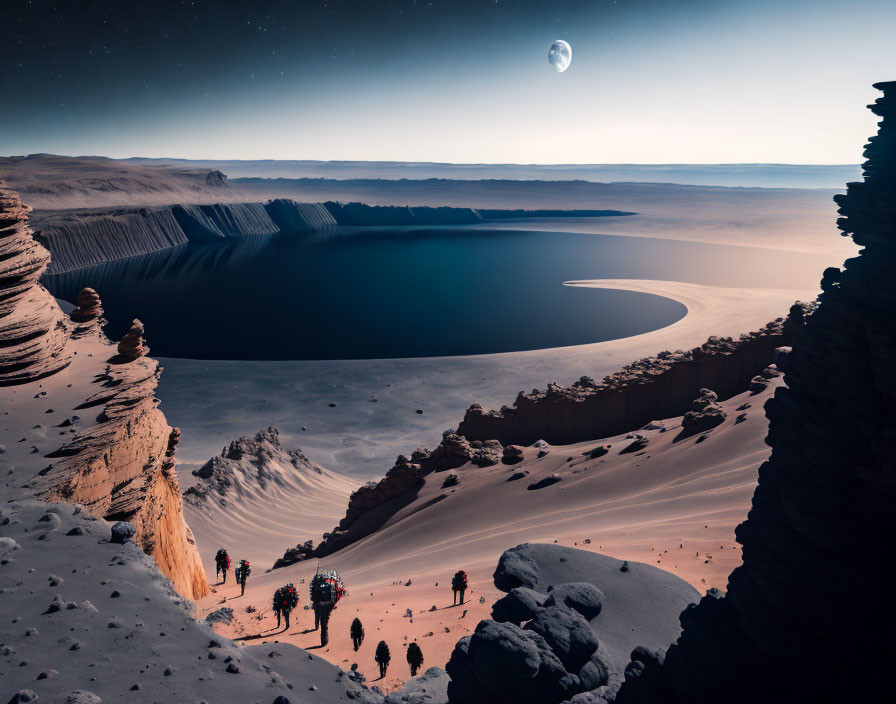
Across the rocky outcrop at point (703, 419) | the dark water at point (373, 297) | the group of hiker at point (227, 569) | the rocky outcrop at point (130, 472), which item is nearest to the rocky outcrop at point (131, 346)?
the rocky outcrop at point (130, 472)

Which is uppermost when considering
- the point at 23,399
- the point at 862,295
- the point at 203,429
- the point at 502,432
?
the point at 862,295

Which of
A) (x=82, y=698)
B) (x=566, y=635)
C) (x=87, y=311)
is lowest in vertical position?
(x=566, y=635)

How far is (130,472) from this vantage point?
38.1ft

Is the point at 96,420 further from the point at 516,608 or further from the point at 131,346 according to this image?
the point at 516,608

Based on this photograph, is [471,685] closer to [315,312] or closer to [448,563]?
[448,563]

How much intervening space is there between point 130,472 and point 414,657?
6.01m

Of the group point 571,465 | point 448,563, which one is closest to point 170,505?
point 448,563

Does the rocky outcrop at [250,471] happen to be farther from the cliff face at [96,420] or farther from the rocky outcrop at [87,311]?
the cliff face at [96,420]

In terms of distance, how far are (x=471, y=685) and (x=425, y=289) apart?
71.9 m

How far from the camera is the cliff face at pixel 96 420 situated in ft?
34.9

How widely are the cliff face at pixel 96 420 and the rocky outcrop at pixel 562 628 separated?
→ 6.50m

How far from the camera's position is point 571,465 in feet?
64.8

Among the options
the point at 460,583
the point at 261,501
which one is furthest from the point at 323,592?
the point at 261,501

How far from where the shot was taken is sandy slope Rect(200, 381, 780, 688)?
10773 mm
